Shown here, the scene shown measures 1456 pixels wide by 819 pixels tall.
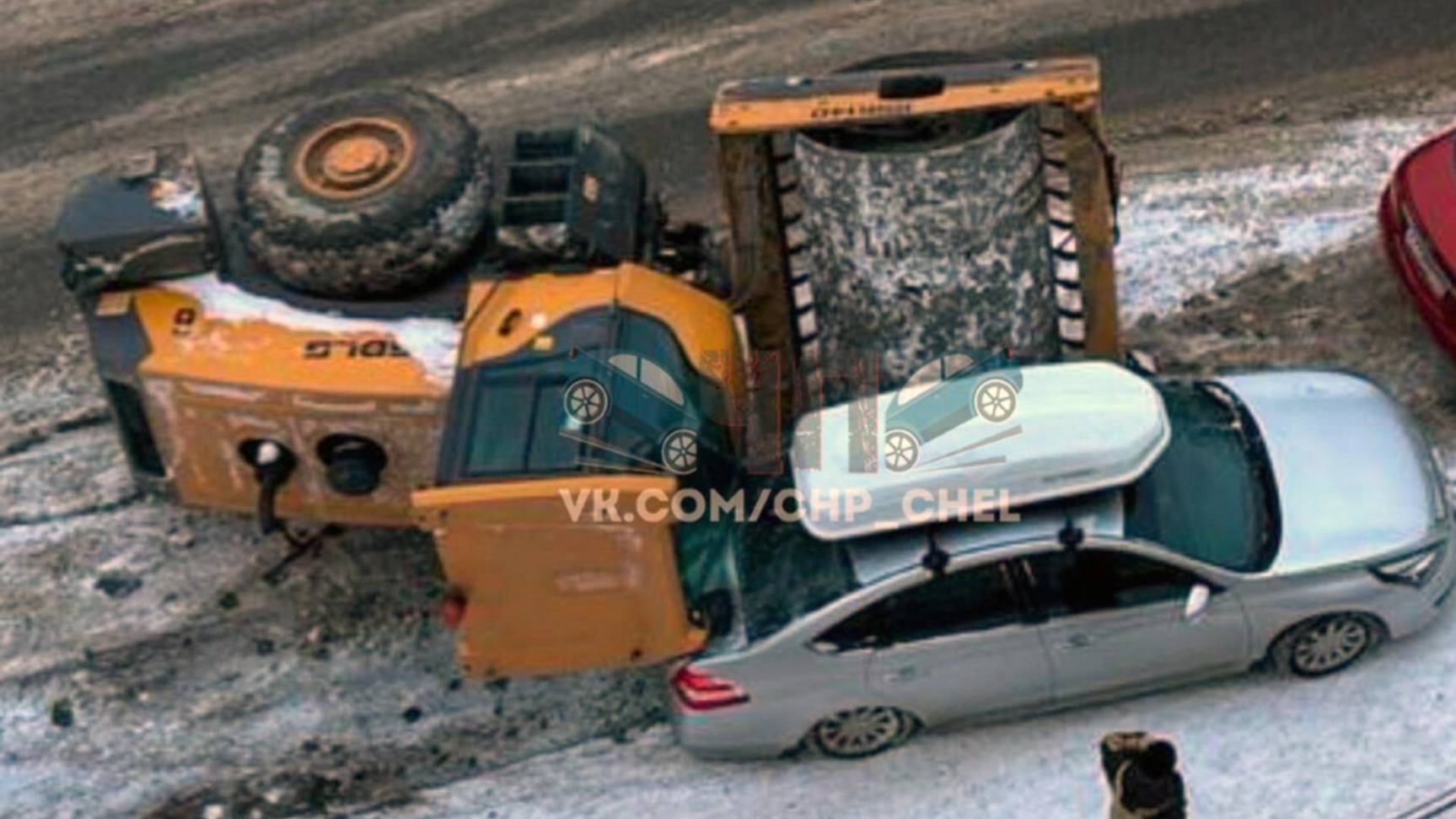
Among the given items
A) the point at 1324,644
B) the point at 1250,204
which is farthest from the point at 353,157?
the point at 1250,204

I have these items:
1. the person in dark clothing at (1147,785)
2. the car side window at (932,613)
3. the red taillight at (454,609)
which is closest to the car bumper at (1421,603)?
the car side window at (932,613)

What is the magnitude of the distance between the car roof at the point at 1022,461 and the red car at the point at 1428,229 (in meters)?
2.08

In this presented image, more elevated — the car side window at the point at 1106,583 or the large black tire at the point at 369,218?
the large black tire at the point at 369,218

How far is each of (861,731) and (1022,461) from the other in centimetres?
145

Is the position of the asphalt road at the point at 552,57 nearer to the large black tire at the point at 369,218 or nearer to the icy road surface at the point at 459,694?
the icy road surface at the point at 459,694

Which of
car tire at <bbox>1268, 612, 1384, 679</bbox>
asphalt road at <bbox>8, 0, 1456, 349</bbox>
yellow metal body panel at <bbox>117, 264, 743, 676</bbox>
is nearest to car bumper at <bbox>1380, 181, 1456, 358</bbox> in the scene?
car tire at <bbox>1268, 612, 1384, 679</bbox>

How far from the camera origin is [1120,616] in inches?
309

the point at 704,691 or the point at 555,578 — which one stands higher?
the point at 555,578

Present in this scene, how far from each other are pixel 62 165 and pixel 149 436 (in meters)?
4.36

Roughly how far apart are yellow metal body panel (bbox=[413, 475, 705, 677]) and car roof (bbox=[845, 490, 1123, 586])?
80 centimetres

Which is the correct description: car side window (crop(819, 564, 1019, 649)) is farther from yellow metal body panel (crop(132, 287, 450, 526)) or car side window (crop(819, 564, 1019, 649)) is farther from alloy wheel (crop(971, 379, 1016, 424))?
yellow metal body panel (crop(132, 287, 450, 526))

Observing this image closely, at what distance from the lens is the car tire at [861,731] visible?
811cm

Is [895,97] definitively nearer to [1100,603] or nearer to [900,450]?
[900,450]

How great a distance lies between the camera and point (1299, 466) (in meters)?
8.23
